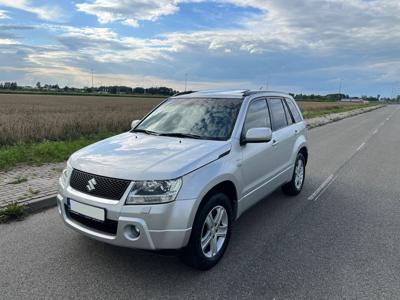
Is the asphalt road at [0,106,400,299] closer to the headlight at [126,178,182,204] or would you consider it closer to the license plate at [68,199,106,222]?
the license plate at [68,199,106,222]

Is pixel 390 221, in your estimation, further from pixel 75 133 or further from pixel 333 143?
pixel 75 133

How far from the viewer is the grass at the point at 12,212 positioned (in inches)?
195

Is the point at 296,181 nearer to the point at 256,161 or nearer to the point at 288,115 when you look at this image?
the point at 288,115

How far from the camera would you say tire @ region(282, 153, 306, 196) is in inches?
248

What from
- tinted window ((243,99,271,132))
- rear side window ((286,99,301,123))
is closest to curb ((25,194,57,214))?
tinted window ((243,99,271,132))

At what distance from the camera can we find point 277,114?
5695 mm

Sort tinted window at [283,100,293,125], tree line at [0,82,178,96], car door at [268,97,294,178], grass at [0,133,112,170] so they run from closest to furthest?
car door at [268,97,294,178]
tinted window at [283,100,293,125]
grass at [0,133,112,170]
tree line at [0,82,178,96]

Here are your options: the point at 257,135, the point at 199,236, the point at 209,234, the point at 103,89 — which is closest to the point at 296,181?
the point at 257,135

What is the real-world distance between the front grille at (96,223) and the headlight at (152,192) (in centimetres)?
28

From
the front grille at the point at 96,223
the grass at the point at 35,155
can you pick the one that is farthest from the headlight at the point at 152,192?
the grass at the point at 35,155

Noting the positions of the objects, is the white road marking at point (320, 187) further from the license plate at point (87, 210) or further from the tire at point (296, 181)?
the license plate at point (87, 210)

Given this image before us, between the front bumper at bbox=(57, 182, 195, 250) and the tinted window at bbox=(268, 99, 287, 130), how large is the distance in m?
2.63

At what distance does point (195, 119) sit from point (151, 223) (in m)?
1.86

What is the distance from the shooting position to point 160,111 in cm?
532
